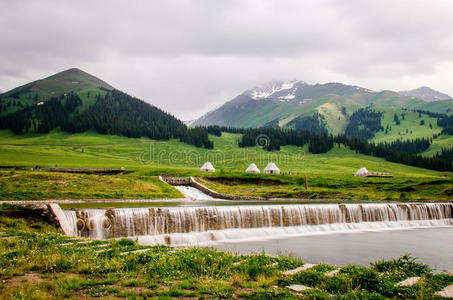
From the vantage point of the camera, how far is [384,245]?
29.3m

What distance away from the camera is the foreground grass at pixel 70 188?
4456cm

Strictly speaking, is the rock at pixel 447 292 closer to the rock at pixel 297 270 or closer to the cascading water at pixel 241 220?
the rock at pixel 297 270

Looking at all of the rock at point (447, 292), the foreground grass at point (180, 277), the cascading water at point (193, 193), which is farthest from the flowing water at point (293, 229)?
the cascading water at point (193, 193)

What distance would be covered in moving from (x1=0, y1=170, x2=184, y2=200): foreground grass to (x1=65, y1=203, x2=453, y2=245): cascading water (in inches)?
775

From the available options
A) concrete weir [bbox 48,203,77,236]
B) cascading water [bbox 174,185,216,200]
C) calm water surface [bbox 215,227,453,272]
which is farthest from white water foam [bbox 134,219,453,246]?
cascading water [bbox 174,185,216,200]

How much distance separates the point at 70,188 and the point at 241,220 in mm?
28708

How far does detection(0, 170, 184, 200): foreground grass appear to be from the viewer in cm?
4456

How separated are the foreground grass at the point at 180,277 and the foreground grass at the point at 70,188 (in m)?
34.5

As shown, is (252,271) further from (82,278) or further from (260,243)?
(260,243)

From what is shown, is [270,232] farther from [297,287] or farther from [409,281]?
[297,287]

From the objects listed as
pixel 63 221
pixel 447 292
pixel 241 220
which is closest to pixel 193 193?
pixel 241 220

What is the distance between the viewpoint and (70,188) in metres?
49.2

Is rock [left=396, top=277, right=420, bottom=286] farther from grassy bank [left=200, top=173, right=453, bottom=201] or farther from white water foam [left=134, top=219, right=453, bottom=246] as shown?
grassy bank [left=200, top=173, right=453, bottom=201]

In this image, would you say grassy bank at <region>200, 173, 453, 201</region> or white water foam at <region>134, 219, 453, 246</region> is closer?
white water foam at <region>134, 219, 453, 246</region>
